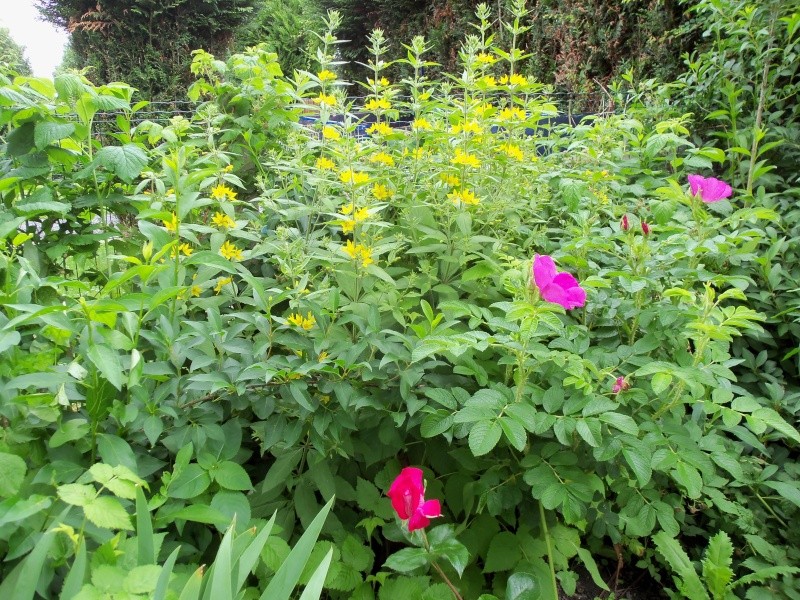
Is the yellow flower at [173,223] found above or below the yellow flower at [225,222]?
above

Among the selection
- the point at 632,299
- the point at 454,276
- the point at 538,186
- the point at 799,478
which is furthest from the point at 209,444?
the point at 799,478

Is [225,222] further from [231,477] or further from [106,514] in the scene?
[106,514]

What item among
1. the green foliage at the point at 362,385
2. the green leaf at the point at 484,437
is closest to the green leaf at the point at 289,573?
the green foliage at the point at 362,385

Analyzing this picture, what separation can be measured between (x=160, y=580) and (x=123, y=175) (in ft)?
3.09

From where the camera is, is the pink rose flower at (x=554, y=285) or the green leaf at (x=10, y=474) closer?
the green leaf at (x=10, y=474)

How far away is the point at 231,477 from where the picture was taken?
108 centimetres

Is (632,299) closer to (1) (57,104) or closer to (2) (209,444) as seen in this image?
(2) (209,444)

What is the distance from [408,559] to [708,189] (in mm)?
1152

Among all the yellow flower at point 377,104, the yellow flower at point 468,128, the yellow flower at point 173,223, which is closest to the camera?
the yellow flower at point 173,223

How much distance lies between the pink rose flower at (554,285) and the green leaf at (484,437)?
0.26 meters

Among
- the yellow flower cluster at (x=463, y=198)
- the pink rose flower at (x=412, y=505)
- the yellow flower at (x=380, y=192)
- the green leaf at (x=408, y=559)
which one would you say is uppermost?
the yellow flower at (x=380, y=192)

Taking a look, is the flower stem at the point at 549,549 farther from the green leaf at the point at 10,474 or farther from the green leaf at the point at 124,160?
the green leaf at the point at 124,160

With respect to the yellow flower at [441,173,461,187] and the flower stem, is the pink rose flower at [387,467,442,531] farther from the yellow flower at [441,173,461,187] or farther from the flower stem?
the yellow flower at [441,173,461,187]

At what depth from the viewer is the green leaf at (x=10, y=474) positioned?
0.83m
